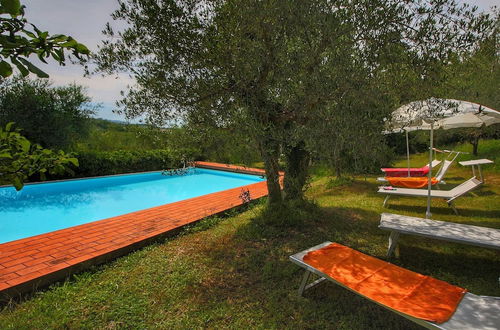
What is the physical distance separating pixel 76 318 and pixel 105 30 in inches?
178

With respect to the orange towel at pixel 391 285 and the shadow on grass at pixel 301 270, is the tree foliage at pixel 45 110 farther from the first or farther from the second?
the orange towel at pixel 391 285

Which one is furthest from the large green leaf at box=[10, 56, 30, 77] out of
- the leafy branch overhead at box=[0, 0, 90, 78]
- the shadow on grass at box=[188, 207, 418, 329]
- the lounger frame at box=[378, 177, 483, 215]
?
the lounger frame at box=[378, 177, 483, 215]

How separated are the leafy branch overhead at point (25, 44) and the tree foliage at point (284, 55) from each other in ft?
11.4

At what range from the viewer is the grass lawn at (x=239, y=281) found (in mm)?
3361

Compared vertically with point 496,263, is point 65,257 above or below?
above

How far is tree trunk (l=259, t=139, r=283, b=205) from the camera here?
485 cm

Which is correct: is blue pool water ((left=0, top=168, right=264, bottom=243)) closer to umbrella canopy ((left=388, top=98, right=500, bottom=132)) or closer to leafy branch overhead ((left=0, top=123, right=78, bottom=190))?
leafy branch overhead ((left=0, top=123, right=78, bottom=190))

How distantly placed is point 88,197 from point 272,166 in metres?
10.1

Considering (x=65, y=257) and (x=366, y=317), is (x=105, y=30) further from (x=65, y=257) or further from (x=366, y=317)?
(x=366, y=317)

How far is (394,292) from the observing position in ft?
10.3

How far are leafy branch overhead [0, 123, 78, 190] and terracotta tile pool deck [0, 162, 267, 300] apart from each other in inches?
136

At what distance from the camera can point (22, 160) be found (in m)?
1.45

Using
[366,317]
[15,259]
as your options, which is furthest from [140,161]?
[366,317]

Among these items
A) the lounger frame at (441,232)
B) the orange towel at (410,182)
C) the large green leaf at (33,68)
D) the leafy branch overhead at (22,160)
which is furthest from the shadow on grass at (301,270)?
the large green leaf at (33,68)
